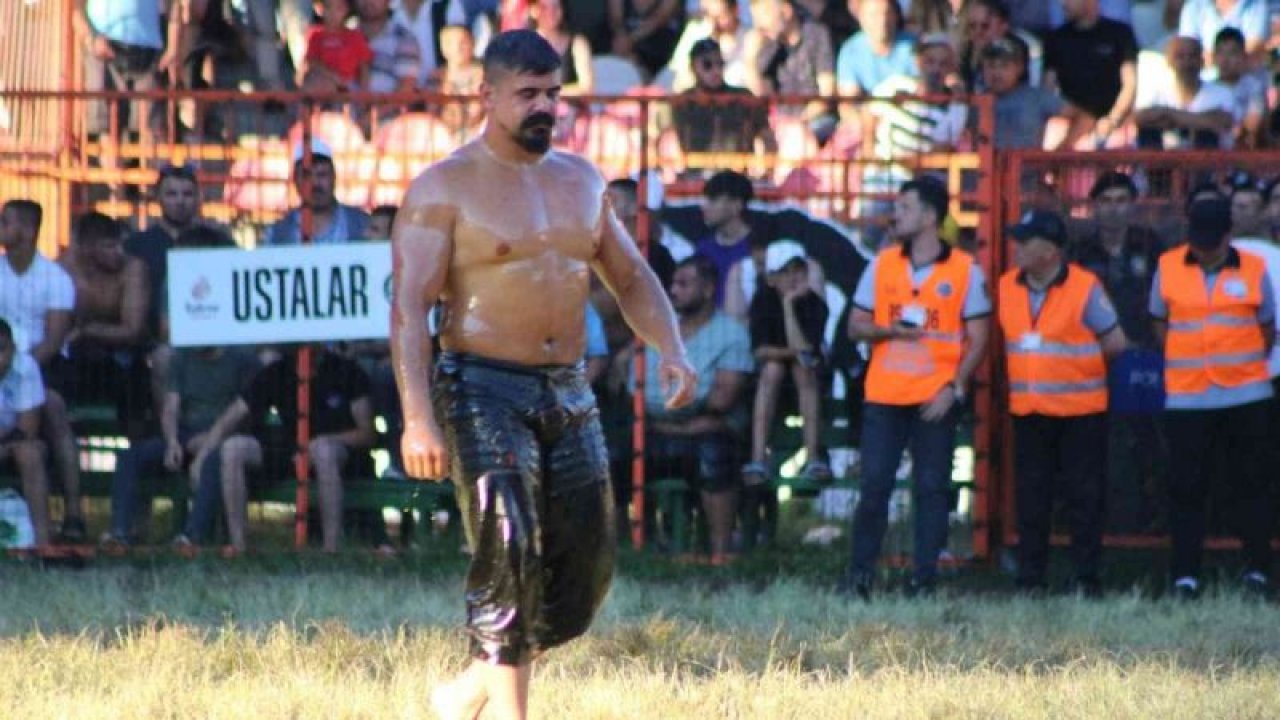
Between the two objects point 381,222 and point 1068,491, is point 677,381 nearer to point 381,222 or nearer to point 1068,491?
point 1068,491

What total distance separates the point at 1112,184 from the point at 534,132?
6.07m

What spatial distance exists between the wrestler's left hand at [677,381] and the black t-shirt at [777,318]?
207 inches

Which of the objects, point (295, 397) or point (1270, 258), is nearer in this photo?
point (1270, 258)

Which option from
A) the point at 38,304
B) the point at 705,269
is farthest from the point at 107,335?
the point at 705,269

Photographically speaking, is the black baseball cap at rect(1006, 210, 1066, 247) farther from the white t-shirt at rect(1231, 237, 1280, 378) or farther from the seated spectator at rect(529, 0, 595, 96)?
the seated spectator at rect(529, 0, 595, 96)

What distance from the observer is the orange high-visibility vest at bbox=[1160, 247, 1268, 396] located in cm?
1197

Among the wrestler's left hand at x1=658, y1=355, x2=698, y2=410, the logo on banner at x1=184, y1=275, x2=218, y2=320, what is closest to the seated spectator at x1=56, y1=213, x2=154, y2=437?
the logo on banner at x1=184, y1=275, x2=218, y2=320

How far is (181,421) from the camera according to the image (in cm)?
1255

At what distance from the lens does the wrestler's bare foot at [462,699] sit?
6.96 metres

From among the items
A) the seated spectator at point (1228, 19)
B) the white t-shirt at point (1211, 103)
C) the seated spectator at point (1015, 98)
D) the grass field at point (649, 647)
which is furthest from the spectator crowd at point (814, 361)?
the seated spectator at point (1228, 19)

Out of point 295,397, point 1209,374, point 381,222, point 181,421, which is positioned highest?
point 381,222

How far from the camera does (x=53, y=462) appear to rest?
1256 centimetres

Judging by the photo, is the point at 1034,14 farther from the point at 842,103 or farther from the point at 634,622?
the point at 634,622

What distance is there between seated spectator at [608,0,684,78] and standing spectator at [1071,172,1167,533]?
4442mm
